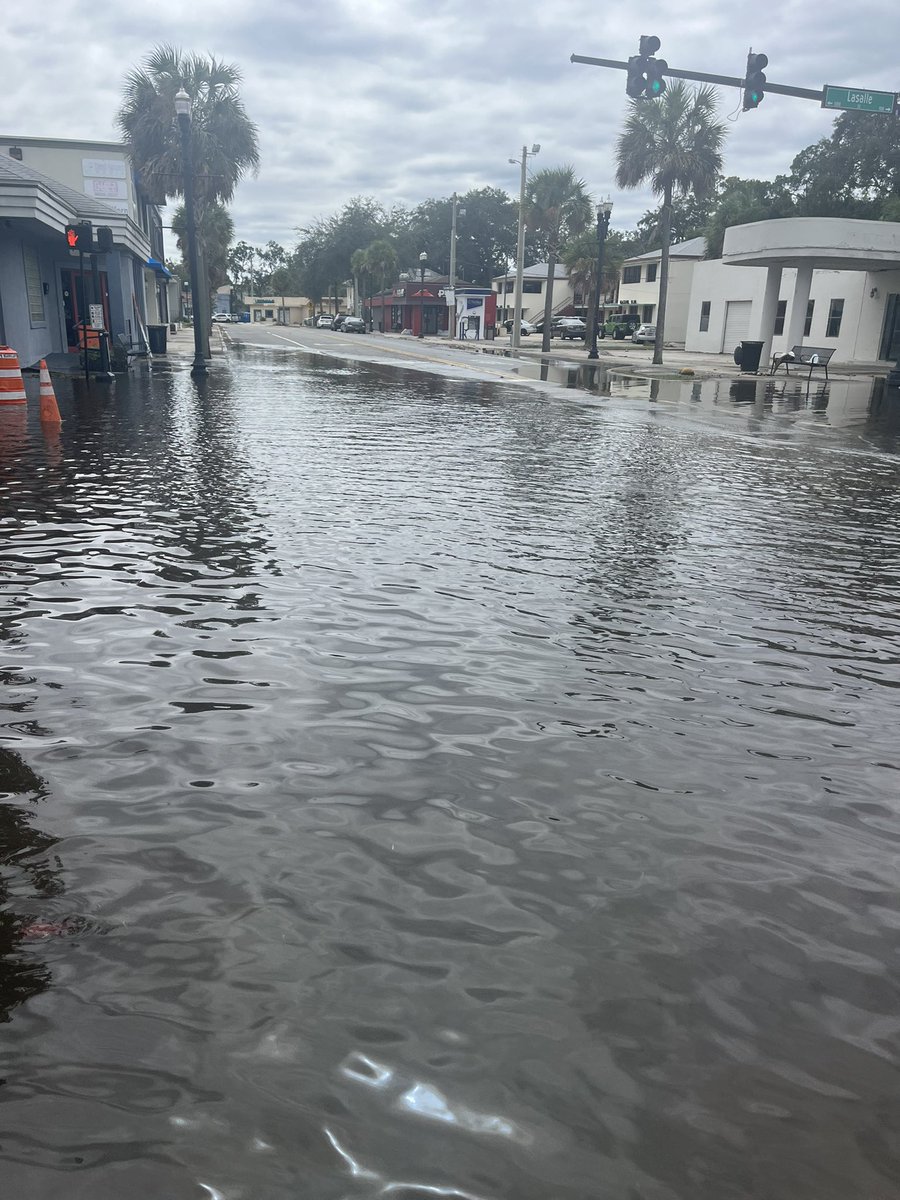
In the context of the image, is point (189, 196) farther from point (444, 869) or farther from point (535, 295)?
point (535, 295)

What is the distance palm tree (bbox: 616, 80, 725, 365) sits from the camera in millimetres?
39188

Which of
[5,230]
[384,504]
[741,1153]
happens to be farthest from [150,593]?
[5,230]

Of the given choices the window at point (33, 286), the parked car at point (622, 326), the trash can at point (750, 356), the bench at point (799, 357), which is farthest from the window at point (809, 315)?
the window at point (33, 286)

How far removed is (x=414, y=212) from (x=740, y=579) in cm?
13748

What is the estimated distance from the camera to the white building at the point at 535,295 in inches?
3664

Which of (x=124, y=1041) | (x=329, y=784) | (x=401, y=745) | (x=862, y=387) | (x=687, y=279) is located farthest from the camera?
(x=687, y=279)

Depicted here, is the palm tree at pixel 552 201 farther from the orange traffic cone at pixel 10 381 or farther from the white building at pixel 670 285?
the orange traffic cone at pixel 10 381

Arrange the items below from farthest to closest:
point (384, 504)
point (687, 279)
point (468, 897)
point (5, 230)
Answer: point (687, 279) → point (5, 230) → point (384, 504) → point (468, 897)

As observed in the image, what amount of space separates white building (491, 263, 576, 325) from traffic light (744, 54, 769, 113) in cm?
7258

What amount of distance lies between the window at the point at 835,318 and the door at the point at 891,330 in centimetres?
205

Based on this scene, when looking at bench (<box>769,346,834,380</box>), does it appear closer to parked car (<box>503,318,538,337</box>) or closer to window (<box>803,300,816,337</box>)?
window (<box>803,300,816,337</box>)

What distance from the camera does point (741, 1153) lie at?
2359mm

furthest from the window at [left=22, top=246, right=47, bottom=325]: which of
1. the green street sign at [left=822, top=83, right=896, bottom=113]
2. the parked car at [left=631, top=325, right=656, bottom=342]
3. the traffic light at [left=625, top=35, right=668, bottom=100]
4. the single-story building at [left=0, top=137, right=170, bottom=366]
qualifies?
the parked car at [left=631, top=325, right=656, bottom=342]

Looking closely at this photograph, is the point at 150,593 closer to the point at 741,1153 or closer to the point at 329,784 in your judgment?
the point at 329,784
